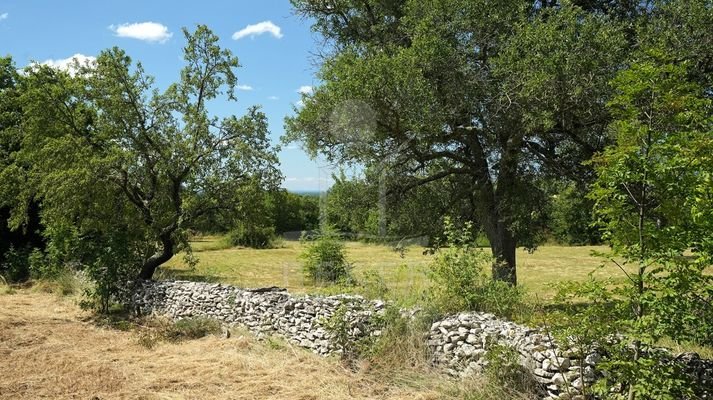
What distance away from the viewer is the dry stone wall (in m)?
5.30

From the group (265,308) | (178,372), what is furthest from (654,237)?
(265,308)

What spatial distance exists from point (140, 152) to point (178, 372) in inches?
237

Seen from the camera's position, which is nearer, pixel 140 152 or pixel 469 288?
pixel 469 288

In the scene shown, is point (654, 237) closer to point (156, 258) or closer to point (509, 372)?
point (509, 372)

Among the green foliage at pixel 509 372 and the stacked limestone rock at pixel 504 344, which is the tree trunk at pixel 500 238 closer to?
the stacked limestone rock at pixel 504 344

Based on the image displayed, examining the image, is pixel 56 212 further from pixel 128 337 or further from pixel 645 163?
pixel 645 163

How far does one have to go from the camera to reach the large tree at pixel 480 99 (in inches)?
341

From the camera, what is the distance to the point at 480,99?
32.6 ft

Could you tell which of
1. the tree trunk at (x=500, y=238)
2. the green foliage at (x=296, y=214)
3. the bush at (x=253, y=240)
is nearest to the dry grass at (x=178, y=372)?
the tree trunk at (x=500, y=238)

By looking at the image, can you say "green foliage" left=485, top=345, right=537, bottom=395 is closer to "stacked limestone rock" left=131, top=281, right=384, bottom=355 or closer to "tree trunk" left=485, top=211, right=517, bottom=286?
"stacked limestone rock" left=131, top=281, right=384, bottom=355

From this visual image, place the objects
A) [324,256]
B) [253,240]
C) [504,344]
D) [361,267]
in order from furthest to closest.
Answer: [253,240], [361,267], [324,256], [504,344]

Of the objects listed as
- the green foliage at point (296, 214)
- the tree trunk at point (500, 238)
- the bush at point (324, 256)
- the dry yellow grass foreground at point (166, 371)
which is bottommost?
the dry yellow grass foreground at point (166, 371)

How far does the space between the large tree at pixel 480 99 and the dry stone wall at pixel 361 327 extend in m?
2.83

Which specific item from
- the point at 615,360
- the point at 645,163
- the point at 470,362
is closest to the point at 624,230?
the point at 645,163
